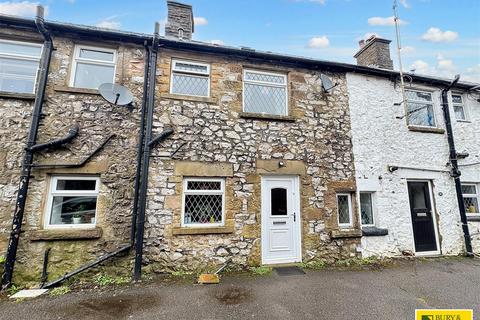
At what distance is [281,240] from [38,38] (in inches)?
277

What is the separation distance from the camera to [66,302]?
3791 mm

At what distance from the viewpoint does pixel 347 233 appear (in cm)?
581

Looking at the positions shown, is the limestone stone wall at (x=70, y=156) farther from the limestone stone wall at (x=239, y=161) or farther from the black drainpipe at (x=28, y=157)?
the limestone stone wall at (x=239, y=161)

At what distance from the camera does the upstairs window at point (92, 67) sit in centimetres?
532

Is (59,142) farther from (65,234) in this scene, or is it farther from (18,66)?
(18,66)

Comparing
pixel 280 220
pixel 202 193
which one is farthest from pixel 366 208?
pixel 202 193

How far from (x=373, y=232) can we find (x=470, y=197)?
12.3 ft

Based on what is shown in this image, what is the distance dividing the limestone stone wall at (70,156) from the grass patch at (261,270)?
2.75 m

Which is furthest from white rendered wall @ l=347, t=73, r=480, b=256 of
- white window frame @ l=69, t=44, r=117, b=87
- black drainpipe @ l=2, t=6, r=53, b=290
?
black drainpipe @ l=2, t=6, r=53, b=290

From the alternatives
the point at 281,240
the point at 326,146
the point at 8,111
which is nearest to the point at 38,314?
the point at 8,111

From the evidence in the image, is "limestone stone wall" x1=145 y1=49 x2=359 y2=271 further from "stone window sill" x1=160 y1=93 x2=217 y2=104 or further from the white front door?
the white front door

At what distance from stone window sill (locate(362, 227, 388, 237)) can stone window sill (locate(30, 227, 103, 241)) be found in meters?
6.12

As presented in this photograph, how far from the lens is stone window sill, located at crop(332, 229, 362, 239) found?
5.71 metres

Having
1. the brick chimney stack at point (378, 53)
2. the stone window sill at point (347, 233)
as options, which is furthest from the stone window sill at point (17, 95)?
the brick chimney stack at point (378, 53)
